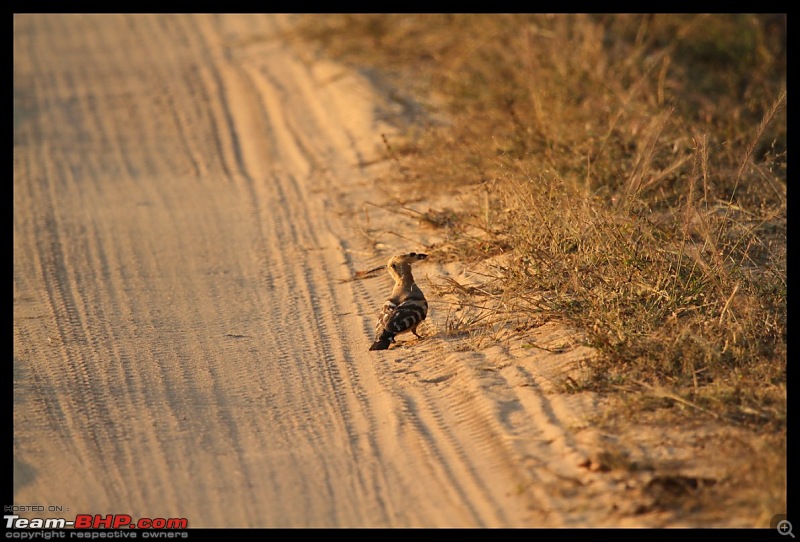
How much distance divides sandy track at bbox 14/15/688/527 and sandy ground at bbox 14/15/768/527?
0.02 meters

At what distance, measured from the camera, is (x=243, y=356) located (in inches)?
266

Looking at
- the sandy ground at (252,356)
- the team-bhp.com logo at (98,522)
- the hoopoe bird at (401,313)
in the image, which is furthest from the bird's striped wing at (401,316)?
the team-bhp.com logo at (98,522)

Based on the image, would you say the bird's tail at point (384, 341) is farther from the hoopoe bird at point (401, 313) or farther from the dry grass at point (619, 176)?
the dry grass at point (619, 176)

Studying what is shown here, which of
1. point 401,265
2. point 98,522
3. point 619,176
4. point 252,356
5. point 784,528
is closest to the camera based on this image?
point 784,528

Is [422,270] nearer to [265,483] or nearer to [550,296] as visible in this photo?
[550,296]

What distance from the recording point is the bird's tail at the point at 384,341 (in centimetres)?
657

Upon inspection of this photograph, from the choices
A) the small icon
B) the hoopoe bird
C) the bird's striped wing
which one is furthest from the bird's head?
the small icon

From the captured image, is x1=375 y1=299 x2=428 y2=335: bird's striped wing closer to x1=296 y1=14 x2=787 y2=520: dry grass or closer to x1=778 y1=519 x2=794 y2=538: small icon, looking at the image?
x1=296 y1=14 x2=787 y2=520: dry grass

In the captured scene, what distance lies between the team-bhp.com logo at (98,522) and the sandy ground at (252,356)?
0.05 metres

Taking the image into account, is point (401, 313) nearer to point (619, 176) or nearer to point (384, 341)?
point (384, 341)

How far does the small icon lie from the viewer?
4.50 meters

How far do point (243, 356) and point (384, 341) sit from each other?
3.06ft

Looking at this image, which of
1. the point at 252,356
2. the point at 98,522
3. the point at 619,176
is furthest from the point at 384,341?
the point at 619,176

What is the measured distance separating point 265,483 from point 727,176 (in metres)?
5.05
